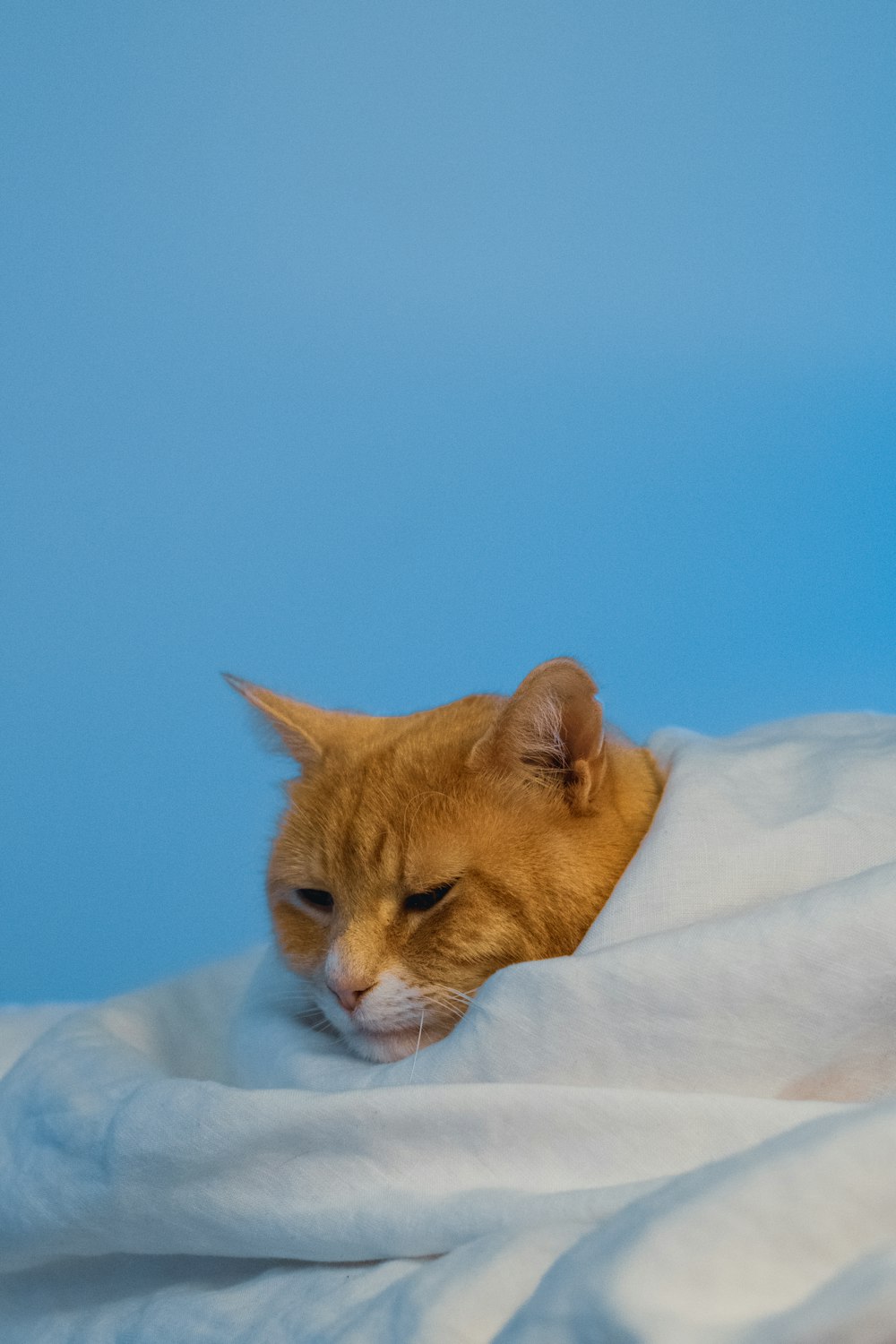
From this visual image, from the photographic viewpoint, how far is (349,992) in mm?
1440

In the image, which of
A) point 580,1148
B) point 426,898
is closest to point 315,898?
point 426,898

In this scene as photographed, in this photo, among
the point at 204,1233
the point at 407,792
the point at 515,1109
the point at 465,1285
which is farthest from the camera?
the point at 407,792

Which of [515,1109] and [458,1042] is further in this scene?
[458,1042]

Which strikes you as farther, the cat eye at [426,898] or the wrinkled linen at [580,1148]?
the cat eye at [426,898]

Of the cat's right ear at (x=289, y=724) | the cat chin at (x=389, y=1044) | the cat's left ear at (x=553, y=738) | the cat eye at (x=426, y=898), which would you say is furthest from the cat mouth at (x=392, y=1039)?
the cat's right ear at (x=289, y=724)

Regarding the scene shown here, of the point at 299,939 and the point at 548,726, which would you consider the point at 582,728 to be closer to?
the point at 548,726

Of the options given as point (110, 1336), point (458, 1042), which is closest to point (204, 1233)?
point (110, 1336)

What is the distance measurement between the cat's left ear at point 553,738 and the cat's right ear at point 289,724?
12.2 inches

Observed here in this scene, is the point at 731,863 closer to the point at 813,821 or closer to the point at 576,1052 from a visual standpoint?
the point at 813,821

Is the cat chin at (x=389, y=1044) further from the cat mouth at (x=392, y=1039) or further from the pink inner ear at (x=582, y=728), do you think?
the pink inner ear at (x=582, y=728)

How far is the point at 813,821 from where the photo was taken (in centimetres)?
137

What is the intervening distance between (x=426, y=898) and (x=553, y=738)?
0.76 feet

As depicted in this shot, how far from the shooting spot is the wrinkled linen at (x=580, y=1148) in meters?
0.86

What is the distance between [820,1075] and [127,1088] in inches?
27.4
